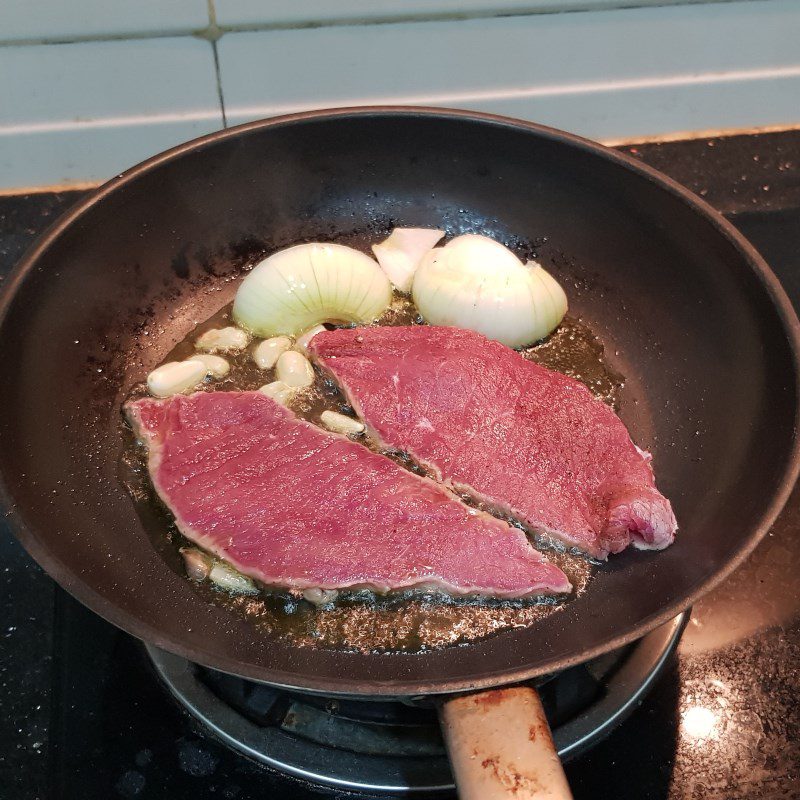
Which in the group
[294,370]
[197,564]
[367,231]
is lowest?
[197,564]

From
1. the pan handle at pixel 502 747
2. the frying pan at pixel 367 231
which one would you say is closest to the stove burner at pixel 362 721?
the frying pan at pixel 367 231

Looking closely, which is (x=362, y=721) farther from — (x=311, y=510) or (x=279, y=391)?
(x=279, y=391)

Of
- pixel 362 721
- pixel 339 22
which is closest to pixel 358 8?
pixel 339 22

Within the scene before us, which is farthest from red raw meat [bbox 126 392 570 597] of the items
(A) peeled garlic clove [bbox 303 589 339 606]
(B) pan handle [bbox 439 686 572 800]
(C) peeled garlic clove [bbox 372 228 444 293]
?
(C) peeled garlic clove [bbox 372 228 444 293]

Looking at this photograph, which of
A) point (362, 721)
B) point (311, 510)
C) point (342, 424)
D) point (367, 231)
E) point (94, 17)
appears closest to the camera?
point (362, 721)

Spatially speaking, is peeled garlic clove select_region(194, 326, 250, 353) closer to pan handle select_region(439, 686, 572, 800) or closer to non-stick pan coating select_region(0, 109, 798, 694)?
non-stick pan coating select_region(0, 109, 798, 694)

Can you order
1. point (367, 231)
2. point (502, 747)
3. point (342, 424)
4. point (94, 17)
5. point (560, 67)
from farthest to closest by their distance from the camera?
point (560, 67) < point (367, 231) < point (94, 17) < point (342, 424) < point (502, 747)

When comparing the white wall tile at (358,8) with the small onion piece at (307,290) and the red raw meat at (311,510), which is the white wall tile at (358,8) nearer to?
the small onion piece at (307,290)
